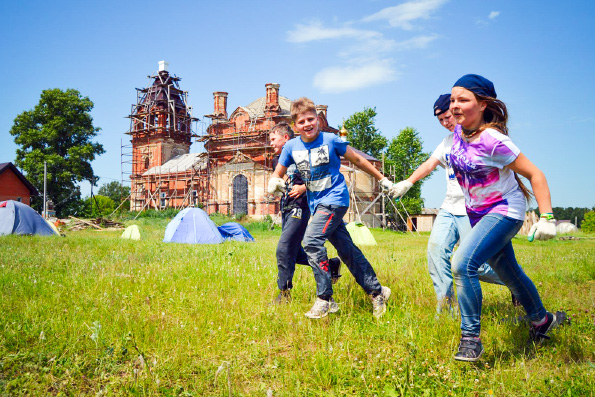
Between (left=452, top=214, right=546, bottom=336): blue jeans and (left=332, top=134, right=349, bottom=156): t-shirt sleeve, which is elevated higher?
(left=332, top=134, right=349, bottom=156): t-shirt sleeve

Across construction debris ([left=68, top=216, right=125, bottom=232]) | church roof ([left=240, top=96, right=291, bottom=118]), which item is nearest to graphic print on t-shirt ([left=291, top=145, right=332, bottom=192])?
construction debris ([left=68, top=216, right=125, bottom=232])

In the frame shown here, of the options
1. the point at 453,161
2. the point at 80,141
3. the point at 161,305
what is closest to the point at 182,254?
the point at 161,305

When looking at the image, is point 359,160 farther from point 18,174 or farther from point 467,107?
point 18,174

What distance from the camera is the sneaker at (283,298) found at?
159 inches

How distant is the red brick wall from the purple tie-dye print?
41.6 meters

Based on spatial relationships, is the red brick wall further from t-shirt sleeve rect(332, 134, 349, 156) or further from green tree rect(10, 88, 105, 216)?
t-shirt sleeve rect(332, 134, 349, 156)

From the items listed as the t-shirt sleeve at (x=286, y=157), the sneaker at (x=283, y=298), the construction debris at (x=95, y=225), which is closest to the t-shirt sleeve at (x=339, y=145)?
the t-shirt sleeve at (x=286, y=157)

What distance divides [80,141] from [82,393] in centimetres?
4852

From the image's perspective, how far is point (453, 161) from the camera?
3072 mm

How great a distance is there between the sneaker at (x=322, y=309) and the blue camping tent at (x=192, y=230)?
10624mm

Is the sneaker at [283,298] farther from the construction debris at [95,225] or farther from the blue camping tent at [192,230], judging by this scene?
the construction debris at [95,225]

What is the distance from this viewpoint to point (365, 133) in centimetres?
4603

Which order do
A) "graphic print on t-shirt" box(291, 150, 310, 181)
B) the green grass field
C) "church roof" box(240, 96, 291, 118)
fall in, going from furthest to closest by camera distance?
"church roof" box(240, 96, 291, 118) < "graphic print on t-shirt" box(291, 150, 310, 181) < the green grass field

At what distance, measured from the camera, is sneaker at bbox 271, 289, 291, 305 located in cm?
403
